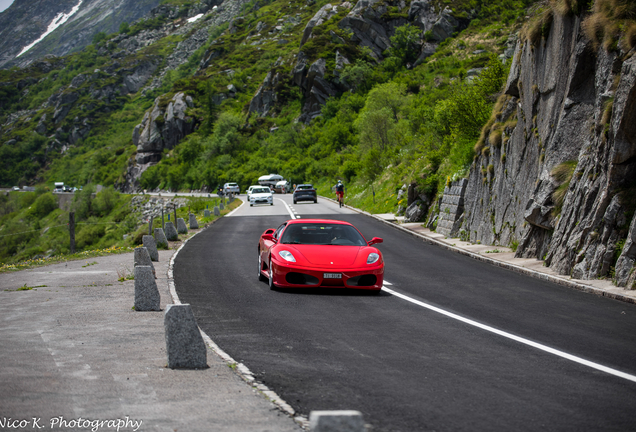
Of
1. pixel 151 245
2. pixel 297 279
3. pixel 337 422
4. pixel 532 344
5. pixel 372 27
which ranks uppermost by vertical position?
pixel 372 27

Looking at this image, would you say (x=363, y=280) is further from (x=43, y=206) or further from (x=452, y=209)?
(x=43, y=206)

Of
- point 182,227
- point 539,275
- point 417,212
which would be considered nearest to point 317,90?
point 417,212

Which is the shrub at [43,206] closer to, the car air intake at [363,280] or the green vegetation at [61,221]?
the green vegetation at [61,221]

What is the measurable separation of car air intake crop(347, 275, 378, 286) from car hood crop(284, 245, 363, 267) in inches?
12.2

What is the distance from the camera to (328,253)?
11.3 meters

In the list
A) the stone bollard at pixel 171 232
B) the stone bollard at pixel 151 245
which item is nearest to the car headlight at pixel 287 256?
the stone bollard at pixel 151 245

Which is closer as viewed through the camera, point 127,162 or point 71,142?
point 127,162

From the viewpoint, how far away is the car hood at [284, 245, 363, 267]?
11016 mm

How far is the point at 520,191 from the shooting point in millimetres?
18250

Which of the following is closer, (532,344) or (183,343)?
(183,343)

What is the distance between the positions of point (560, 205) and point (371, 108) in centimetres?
5628

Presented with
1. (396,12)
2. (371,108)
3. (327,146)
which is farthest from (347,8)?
(371,108)

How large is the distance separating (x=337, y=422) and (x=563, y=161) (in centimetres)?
1477

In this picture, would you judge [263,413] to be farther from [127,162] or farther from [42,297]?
[127,162]
